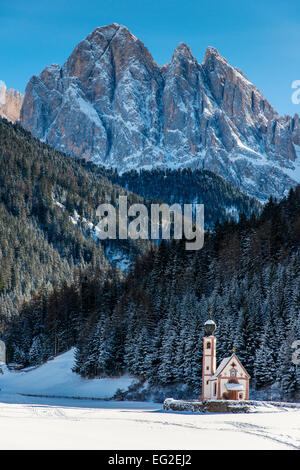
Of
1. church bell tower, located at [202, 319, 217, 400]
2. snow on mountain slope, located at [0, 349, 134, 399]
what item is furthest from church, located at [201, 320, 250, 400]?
snow on mountain slope, located at [0, 349, 134, 399]

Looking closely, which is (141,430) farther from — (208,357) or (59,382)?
(59,382)

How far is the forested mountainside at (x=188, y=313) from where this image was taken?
76.1 m

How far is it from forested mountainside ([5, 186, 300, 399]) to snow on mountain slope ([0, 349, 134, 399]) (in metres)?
2.25

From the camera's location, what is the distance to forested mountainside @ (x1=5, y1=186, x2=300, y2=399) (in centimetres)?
7606

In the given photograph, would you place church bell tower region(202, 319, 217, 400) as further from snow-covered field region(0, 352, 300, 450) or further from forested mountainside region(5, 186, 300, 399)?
snow-covered field region(0, 352, 300, 450)

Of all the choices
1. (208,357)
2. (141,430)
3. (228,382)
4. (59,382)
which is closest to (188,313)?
(208,357)

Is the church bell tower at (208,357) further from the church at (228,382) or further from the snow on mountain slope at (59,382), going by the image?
the snow on mountain slope at (59,382)

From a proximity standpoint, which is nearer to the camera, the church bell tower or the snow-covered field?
the snow-covered field

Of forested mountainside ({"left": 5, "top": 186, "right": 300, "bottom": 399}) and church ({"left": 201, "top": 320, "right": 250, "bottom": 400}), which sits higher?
forested mountainside ({"left": 5, "top": 186, "right": 300, "bottom": 399})

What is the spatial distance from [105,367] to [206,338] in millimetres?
25525

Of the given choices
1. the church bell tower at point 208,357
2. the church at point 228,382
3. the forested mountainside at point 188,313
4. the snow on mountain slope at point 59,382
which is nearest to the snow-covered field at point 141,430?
the church at point 228,382

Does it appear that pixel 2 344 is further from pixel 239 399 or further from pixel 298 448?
pixel 298 448
